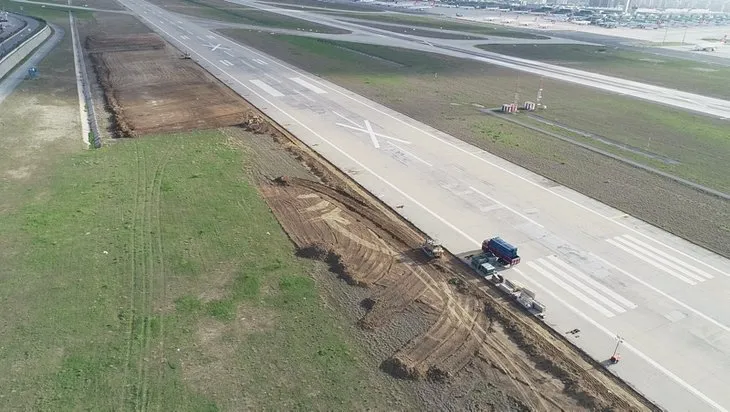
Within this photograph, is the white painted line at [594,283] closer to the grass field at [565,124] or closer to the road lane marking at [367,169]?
the road lane marking at [367,169]

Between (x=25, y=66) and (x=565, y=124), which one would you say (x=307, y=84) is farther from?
(x=25, y=66)

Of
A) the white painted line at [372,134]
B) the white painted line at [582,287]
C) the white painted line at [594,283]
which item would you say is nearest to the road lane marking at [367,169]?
the white painted line at [372,134]

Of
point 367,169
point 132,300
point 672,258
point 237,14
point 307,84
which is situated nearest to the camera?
point 132,300

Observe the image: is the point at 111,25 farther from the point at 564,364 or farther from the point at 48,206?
the point at 564,364

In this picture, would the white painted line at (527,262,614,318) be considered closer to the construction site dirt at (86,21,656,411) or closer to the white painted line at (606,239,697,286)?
the construction site dirt at (86,21,656,411)

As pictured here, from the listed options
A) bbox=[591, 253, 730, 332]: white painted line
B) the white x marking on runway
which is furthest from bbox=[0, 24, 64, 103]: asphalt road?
bbox=[591, 253, 730, 332]: white painted line

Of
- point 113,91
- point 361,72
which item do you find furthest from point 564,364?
point 361,72

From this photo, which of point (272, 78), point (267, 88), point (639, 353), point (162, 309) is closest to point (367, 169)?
point (162, 309)
